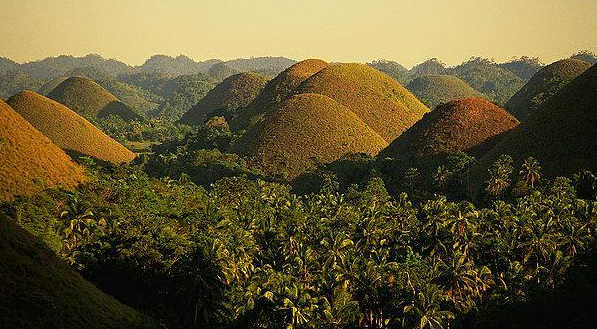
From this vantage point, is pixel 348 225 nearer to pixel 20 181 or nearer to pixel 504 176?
pixel 504 176

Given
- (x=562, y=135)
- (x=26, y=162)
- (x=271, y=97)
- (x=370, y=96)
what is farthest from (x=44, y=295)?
(x=271, y=97)

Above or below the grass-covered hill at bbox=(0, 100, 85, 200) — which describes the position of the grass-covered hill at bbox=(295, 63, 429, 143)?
above

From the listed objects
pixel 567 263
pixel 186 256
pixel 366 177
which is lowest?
pixel 567 263

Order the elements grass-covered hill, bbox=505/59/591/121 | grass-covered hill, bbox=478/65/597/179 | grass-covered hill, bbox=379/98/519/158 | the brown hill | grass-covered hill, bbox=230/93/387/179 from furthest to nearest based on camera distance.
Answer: the brown hill, grass-covered hill, bbox=505/59/591/121, grass-covered hill, bbox=230/93/387/179, grass-covered hill, bbox=379/98/519/158, grass-covered hill, bbox=478/65/597/179

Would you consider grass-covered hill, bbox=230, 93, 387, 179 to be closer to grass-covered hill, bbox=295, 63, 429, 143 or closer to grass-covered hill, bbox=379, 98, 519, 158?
Answer: grass-covered hill, bbox=379, 98, 519, 158

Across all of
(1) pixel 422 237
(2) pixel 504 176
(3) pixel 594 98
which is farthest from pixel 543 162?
(1) pixel 422 237

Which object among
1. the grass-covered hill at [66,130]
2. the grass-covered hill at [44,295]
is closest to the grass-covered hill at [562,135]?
the grass-covered hill at [44,295]

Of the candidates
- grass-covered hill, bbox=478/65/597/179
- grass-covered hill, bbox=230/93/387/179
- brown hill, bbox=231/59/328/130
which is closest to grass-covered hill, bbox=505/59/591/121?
grass-covered hill, bbox=478/65/597/179
